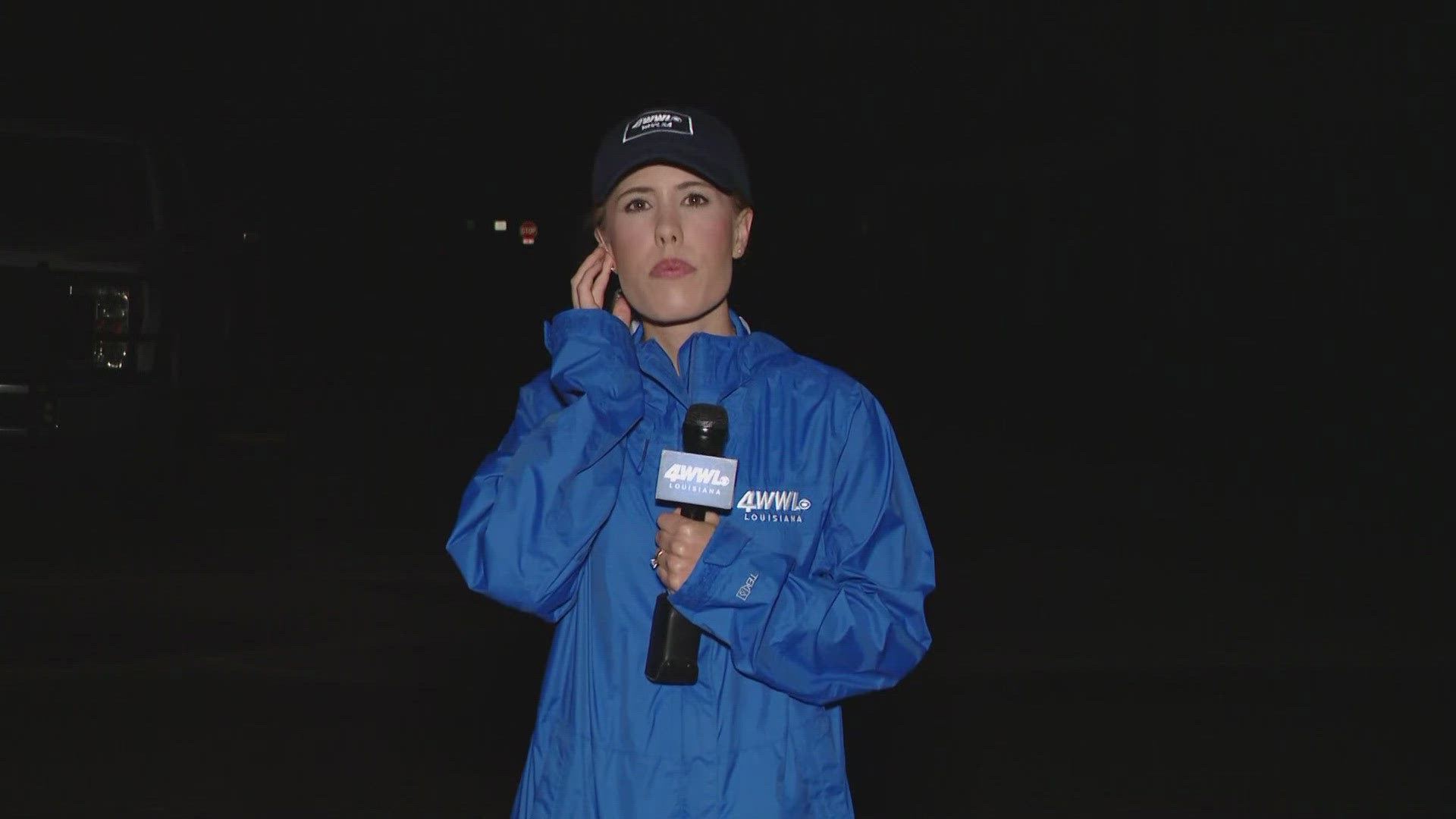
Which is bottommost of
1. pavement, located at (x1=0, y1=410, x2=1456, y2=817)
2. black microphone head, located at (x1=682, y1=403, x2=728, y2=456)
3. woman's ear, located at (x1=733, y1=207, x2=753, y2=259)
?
pavement, located at (x1=0, y1=410, x2=1456, y2=817)

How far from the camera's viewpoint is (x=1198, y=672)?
726cm

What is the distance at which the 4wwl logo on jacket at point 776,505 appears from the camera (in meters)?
2.30

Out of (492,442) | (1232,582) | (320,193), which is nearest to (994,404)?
(492,442)

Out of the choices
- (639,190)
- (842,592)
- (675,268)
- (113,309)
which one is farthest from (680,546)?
(113,309)

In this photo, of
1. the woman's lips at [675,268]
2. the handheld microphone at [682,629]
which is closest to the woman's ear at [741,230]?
the woman's lips at [675,268]

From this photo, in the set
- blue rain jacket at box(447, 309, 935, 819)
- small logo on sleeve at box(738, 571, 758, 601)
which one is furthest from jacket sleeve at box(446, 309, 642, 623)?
small logo on sleeve at box(738, 571, 758, 601)

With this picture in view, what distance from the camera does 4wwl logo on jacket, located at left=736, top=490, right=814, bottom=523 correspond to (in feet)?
7.54

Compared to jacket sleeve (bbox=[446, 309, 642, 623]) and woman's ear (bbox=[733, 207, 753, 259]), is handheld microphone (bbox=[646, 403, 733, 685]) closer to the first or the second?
jacket sleeve (bbox=[446, 309, 642, 623])

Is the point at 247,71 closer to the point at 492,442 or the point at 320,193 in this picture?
the point at 320,193

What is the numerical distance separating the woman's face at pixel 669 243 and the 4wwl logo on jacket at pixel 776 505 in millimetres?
328

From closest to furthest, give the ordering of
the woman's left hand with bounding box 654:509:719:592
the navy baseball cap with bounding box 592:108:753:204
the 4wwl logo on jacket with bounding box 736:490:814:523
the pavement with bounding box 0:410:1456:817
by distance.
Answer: the woman's left hand with bounding box 654:509:719:592, the 4wwl logo on jacket with bounding box 736:490:814:523, the navy baseball cap with bounding box 592:108:753:204, the pavement with bounding box 0:410:1456:817

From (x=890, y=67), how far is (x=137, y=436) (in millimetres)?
20549

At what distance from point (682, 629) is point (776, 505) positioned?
24 cm

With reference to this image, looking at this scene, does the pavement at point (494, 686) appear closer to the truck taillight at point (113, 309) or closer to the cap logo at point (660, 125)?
the truck taillight at point (113, 309)
